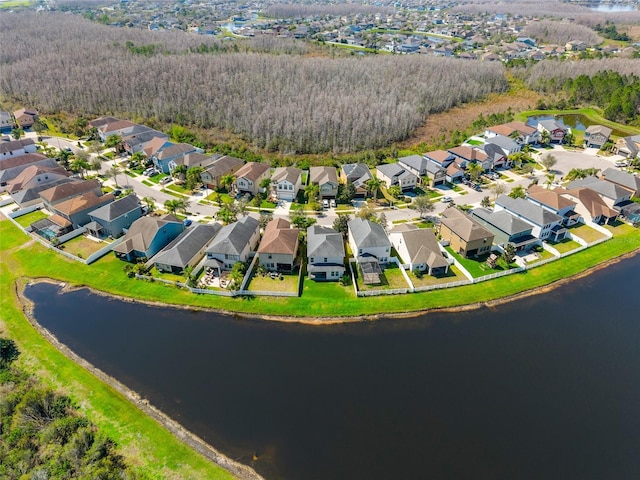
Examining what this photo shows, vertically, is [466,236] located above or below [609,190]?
below

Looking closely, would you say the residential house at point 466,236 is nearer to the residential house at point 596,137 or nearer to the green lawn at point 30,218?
the residential house at point 596,137

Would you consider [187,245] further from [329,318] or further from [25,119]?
[25,119]

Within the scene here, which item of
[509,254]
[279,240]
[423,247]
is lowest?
[509,254]

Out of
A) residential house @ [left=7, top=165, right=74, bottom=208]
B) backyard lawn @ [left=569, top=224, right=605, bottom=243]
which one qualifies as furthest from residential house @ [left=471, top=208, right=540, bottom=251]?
residential house @ [left=7, top=165, right=74, bottom=208]

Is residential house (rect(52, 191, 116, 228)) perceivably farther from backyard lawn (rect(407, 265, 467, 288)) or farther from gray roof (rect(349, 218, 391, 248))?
backyard lawn (rect(407, 265, 467, 288))

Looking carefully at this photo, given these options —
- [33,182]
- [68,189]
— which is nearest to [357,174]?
[68,189]

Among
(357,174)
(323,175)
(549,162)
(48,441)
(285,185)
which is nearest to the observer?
(48,441)

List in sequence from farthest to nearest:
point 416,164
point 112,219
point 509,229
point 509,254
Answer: point 416,164
point 112,219
point 509,229
point 509,254
